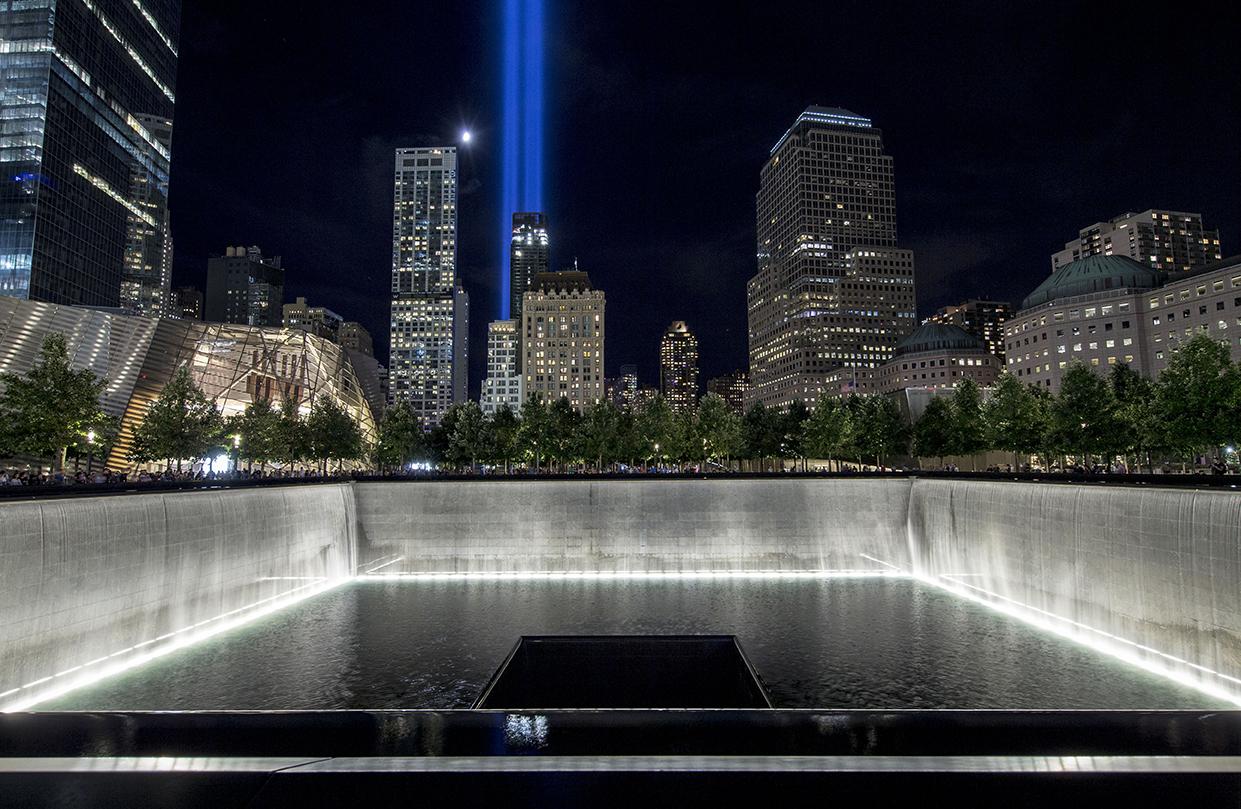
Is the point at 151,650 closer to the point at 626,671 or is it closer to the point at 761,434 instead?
the point at 626,671

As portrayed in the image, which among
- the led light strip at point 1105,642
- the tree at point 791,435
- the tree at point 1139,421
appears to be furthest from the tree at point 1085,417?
the tree at point 791,435

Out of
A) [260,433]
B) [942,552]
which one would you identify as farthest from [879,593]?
[260,433]

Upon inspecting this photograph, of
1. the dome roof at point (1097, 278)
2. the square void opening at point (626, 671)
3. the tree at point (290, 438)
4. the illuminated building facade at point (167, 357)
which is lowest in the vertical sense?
the square void opening at point (626, 671)

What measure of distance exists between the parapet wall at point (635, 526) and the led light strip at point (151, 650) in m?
7.17

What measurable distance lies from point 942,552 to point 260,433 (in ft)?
191

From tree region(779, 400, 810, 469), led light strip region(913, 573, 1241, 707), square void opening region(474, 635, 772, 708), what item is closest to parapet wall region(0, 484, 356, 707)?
square void opening region(474, 635, 772, 708)

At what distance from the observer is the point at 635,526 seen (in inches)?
1695

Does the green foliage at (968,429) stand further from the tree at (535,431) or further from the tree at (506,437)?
the tree at (506,437)

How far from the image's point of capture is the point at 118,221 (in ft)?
443

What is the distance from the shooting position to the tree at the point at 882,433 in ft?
275

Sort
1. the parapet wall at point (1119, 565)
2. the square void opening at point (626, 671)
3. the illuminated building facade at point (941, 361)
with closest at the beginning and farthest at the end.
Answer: the square void opening at point (626, 671) < the parapet wall at point (1119, 565) < the illuminated building facade at point (941, 361)

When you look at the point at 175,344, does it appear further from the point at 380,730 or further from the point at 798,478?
the point at 380,730

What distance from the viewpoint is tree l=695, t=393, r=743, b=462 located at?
86250 mm

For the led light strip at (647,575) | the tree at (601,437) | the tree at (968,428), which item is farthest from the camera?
the tree at (601,437)
